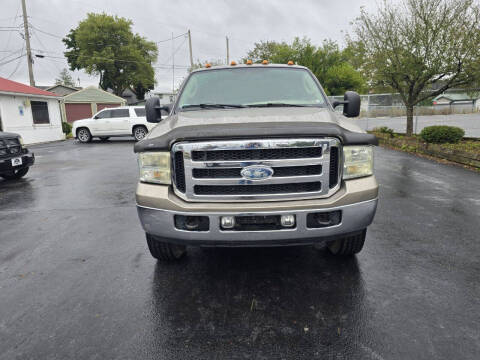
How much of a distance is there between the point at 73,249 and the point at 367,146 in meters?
3.20

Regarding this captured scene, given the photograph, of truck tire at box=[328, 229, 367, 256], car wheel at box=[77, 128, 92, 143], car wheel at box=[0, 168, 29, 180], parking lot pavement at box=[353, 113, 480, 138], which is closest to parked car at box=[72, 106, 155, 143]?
car wheel at box=[77, 128, 92, 143]

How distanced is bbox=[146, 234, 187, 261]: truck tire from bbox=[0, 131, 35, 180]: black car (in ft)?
19.5

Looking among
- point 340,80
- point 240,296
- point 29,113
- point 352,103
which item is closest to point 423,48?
point 352,103

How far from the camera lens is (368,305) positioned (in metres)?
2.53

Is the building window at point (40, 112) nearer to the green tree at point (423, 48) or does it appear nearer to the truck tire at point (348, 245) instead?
the green tree at point (423, 48)

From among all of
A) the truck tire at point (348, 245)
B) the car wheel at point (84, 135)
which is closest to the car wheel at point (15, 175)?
the truck tire at point (348, 245)

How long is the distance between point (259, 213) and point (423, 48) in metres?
12.1

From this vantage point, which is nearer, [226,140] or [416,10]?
[226,140]

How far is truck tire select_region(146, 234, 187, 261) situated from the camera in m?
3.07

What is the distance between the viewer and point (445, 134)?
33.1 ft

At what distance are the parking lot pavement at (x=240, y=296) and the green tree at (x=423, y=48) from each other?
8604 mm

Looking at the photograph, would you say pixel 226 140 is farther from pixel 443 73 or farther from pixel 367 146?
pixel 443 73

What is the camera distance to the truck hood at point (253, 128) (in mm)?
2441

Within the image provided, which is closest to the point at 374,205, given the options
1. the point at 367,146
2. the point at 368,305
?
the point at 367,146
